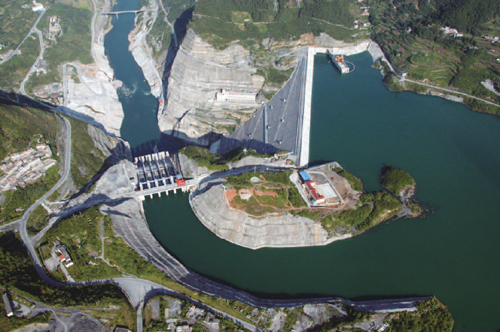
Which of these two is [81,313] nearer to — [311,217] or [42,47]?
[311,217]

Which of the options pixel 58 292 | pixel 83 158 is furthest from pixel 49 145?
pixel 58 292

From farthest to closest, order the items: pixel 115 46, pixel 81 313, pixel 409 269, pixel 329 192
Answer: pixel 115 46, pixel 329 192, pixel 409 269, pixel 81 313

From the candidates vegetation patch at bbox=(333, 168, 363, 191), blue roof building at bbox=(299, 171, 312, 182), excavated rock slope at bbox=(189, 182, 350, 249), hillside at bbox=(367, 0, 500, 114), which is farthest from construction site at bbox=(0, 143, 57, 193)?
hillside at bbox=(367, 0, 500, 114)

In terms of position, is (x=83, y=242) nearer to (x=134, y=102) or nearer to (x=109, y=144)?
(x=109, y=144)

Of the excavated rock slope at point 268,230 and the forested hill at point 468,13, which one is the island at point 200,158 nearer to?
the excavated rock slope at point 268,230

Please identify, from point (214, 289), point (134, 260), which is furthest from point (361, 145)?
point (134, 260)

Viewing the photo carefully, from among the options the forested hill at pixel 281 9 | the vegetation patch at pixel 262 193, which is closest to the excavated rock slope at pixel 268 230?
the vegetation patch at pixel 262 193
